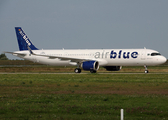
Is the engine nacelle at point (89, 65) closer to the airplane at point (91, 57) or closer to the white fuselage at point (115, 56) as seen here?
the airplane at point (91, 57)

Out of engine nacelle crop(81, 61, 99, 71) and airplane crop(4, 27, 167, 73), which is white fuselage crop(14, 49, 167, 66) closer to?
airplane crop(4, 27, 167, 73)

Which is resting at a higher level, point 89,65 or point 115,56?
point 115,56

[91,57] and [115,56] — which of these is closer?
[115,56]

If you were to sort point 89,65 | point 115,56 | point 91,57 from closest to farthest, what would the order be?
1. point 89,65
2. point 115,56
3. point 91,57

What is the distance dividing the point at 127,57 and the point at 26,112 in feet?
111

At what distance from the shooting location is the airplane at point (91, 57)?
44844mm

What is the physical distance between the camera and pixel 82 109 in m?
13.4

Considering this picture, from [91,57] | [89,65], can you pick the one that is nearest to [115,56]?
[89,65]

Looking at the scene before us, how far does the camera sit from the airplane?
44.8 meters

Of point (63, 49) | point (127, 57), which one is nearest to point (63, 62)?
point (63, 49)

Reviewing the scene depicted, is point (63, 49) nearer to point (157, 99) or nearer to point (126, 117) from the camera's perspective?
point (157, 99)

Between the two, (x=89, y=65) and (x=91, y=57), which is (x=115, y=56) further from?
(x=91, y=57)

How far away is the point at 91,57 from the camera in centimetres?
4866

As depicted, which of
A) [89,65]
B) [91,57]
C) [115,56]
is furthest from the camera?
[91,57]
